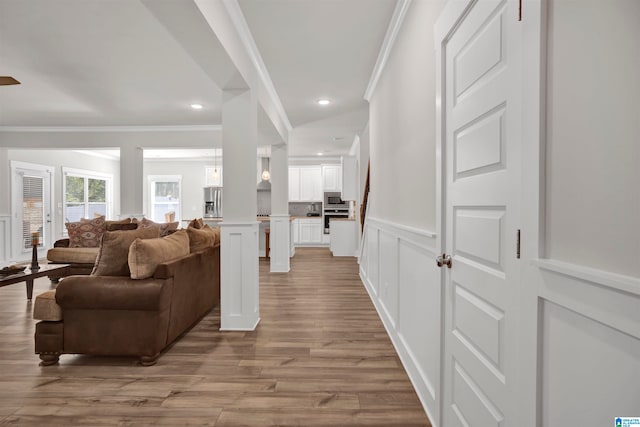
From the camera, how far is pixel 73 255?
544 centimetres

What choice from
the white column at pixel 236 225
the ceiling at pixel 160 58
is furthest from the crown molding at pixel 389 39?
the white column at pixel 236 225

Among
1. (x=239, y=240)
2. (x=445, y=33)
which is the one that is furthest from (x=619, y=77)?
(x=239, y=240)

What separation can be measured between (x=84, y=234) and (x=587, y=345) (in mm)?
6903

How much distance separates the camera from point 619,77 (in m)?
0.72

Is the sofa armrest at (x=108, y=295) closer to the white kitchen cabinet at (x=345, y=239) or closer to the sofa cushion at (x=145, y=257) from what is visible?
the sofa cushion at (x=145, y=257)

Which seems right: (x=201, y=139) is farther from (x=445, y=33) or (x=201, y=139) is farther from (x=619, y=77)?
(x=619, y=77)

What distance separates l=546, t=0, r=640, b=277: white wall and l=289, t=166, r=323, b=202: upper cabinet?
9227 mm

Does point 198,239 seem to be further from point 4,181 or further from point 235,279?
point 4,181

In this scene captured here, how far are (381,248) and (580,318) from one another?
9.57 ft

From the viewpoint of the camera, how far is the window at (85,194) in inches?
347

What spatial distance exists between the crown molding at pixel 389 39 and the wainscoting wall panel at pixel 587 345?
7.85 feet

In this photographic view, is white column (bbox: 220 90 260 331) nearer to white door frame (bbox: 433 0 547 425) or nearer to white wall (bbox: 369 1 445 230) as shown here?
white wall (bbox: 369 1 445 230)

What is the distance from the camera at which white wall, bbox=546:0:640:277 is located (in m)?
0.69

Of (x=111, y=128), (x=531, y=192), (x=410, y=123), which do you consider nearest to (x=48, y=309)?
(x=410, y=123)
